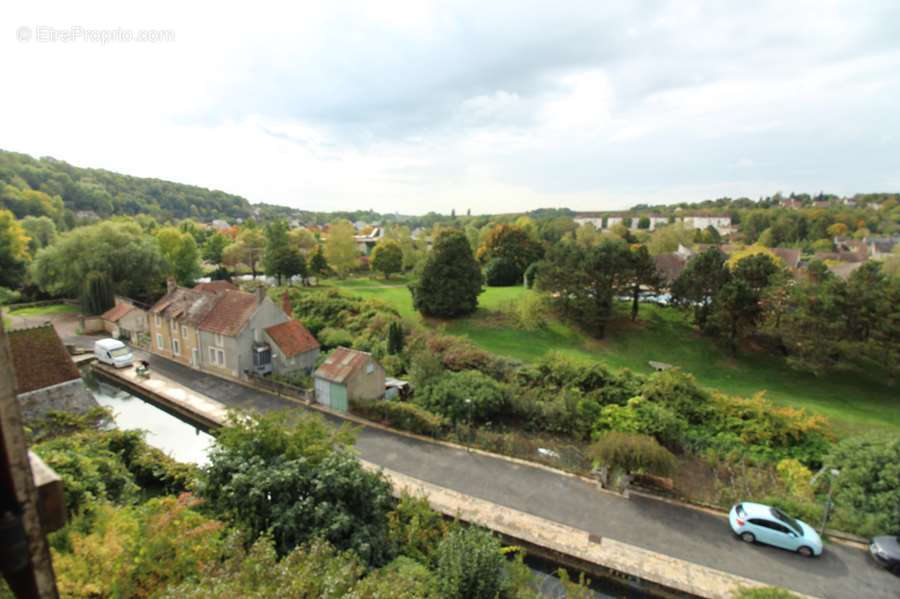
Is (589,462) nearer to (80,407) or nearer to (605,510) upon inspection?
(605,510)

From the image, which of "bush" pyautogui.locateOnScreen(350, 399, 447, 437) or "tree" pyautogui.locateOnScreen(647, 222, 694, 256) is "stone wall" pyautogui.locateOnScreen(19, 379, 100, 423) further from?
"tree" pyautogui.locateOnScreen(647, 222, 694, 256)

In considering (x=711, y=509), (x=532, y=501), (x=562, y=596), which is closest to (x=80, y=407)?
(x=532, y=501)

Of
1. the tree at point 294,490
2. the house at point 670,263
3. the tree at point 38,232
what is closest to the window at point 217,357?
the tree at point 294,490

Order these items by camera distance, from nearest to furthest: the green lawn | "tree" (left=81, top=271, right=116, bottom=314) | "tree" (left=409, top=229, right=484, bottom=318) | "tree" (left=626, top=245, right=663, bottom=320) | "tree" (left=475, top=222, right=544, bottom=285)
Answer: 1. "tree" (left=626, top=245, right=663, bottom=320)
2. "tree" (left=409, top=229, right=484, bottom=318)
3. "tree" (left=81, top=271, right=116, bottom=314)
4. the green lawn
5. "tree" (left=475, top=222, right=544, bottom=285)

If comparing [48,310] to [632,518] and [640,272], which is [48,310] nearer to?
[632,518]

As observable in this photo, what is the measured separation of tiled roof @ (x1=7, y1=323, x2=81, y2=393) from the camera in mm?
17703

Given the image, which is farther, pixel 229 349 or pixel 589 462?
pixel 229 349

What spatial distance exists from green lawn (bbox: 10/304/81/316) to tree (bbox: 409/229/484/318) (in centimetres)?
3199

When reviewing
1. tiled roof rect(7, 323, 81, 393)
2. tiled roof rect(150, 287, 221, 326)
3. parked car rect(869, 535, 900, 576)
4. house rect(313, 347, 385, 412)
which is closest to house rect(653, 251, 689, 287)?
parked car rect(869, 535, 900, 576)

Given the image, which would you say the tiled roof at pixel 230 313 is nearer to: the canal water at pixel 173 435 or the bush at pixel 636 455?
the canal water at pixel 173 435

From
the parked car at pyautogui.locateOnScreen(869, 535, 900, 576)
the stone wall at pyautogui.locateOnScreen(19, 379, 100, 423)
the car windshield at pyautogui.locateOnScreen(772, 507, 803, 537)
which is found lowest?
the parked car at pyautogui.locateOnScreen(869, 535, 900, 576)

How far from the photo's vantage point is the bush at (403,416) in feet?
64.6

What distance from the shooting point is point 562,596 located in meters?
12.0

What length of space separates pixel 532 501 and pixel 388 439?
22.9 feet
